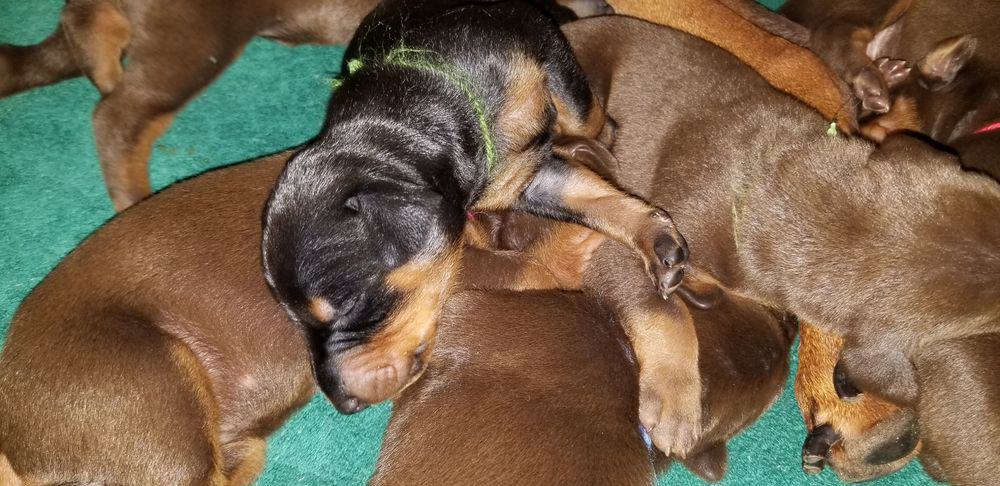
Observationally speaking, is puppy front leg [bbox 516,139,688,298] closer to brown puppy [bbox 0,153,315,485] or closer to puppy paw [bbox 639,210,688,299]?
puppy paw [bbox 639,210,688,299]

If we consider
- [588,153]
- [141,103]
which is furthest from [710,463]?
[141,103]

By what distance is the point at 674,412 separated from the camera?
305cm

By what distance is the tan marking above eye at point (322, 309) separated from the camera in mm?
2750

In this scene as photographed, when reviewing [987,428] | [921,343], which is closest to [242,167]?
[921,343]

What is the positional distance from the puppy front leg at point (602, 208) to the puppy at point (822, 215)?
172mm

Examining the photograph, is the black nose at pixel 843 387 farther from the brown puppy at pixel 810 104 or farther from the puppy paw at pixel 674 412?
the puppy paw at pixel 674 412

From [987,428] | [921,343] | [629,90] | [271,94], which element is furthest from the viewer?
[271,94]

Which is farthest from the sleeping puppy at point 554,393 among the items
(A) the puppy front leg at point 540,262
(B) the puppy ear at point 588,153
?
(B) the puppy ear at point 588,153

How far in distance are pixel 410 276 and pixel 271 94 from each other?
1.76 m

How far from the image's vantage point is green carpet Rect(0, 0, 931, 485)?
11.8 feet

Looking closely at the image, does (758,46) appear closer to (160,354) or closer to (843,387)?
(843,387)

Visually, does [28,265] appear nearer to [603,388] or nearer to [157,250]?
[157,250]

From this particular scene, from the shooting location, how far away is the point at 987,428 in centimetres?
310

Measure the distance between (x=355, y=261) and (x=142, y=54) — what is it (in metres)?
1.63
